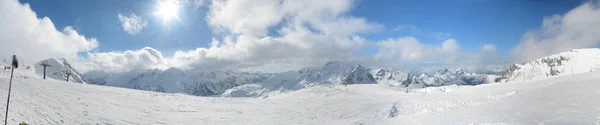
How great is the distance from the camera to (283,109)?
1731 inches

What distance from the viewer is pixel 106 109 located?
33312mm

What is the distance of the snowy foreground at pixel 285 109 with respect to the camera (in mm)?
24703

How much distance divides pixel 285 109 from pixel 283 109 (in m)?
0.23

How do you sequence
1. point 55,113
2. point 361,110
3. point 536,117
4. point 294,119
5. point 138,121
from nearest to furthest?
point 536,117
point 55,113
point 138,121
point 294,119
point 361,110

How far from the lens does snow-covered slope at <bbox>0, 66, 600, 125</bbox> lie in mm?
24734

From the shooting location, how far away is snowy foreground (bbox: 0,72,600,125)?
2470 cm

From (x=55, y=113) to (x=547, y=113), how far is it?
33.3 meters

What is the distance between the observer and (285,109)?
4397cm

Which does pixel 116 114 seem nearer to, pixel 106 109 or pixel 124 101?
pixel 106 109

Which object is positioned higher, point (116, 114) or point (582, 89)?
point (582, 89)

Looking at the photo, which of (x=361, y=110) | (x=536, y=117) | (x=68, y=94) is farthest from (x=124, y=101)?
(x=536, y=117)

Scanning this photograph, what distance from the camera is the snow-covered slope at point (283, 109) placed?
2473 centimetres

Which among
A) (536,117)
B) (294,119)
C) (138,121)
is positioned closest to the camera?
(536,117)

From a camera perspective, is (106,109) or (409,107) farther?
(409,107)
